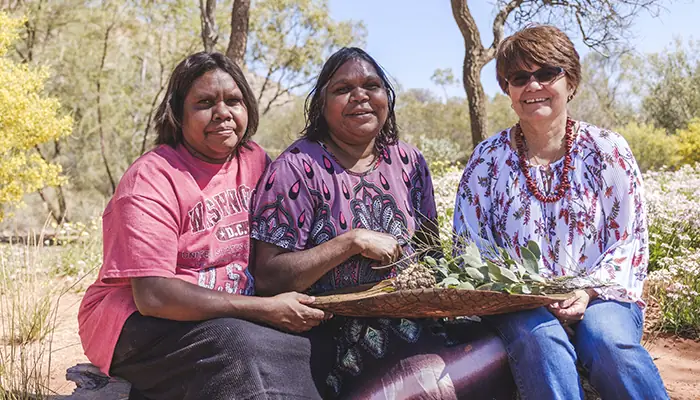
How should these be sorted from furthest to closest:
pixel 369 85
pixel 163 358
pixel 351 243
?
pixel 369 85, pixel 351 243, pixel 163 358

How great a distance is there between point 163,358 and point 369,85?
1458 millimetres

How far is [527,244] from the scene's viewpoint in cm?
269

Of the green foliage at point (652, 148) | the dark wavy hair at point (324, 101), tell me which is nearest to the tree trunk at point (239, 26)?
the dark wavy hair at point (324, 101)

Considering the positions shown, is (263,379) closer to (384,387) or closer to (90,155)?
(384,387)

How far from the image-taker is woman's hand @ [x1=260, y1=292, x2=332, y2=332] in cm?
238

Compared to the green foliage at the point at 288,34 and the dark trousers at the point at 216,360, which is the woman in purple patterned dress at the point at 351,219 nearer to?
the dark trousers at the point at 216,360

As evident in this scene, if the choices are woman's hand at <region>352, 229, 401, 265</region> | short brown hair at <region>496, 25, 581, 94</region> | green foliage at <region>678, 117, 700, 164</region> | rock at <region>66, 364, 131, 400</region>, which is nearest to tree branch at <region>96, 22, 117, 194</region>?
green foliage at <region>678, 117, 700, 164</region>

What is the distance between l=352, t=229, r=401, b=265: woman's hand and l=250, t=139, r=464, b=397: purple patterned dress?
0.12 m

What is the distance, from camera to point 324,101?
9.51ft

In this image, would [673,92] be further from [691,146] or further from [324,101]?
[324,101]

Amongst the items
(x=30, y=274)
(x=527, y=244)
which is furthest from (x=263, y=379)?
(x=30, y=274)

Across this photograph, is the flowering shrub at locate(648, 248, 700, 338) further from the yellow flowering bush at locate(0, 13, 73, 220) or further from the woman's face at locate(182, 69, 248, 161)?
the yellow flowering bush at locate(0, 13, 73, 220)

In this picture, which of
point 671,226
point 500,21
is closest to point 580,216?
point 671,226

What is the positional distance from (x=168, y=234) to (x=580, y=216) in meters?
1.73
